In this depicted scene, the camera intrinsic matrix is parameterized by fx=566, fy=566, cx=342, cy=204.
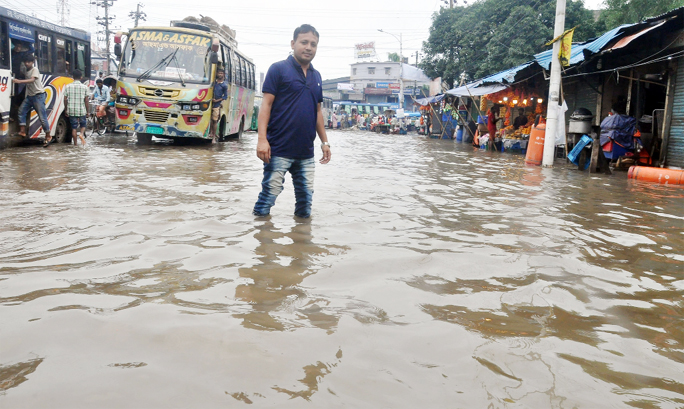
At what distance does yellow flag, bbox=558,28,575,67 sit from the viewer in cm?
1211

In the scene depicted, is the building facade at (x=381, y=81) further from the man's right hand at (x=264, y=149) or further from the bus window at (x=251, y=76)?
the man's right hand at (x=264, y=149)

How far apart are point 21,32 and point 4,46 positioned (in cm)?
71

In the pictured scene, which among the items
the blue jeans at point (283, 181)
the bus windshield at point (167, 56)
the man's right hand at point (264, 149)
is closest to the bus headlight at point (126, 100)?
the bus windshield at point (167, 56)

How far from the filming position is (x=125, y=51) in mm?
13641

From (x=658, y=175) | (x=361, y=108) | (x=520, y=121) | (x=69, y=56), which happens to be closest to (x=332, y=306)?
(x=658, y=175)

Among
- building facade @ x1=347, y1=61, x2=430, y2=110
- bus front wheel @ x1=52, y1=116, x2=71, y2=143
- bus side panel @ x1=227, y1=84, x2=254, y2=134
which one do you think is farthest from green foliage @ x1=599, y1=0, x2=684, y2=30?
building facade @ x1=347, y1=61, x2=430, y2=110

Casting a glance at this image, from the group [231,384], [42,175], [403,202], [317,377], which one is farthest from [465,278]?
[42,175]

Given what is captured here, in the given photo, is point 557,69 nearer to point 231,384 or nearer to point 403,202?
point 403,202

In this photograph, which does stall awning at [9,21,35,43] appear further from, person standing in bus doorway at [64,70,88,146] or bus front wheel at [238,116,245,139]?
bus front wheel at [238,116,245,139]

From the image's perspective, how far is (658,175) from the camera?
9883mm

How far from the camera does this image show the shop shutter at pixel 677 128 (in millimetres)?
11414

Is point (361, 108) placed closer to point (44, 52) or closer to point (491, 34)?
point (491, 34)

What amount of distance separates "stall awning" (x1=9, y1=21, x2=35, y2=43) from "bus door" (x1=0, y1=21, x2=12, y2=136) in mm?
159

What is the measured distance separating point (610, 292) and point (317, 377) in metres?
2.04
